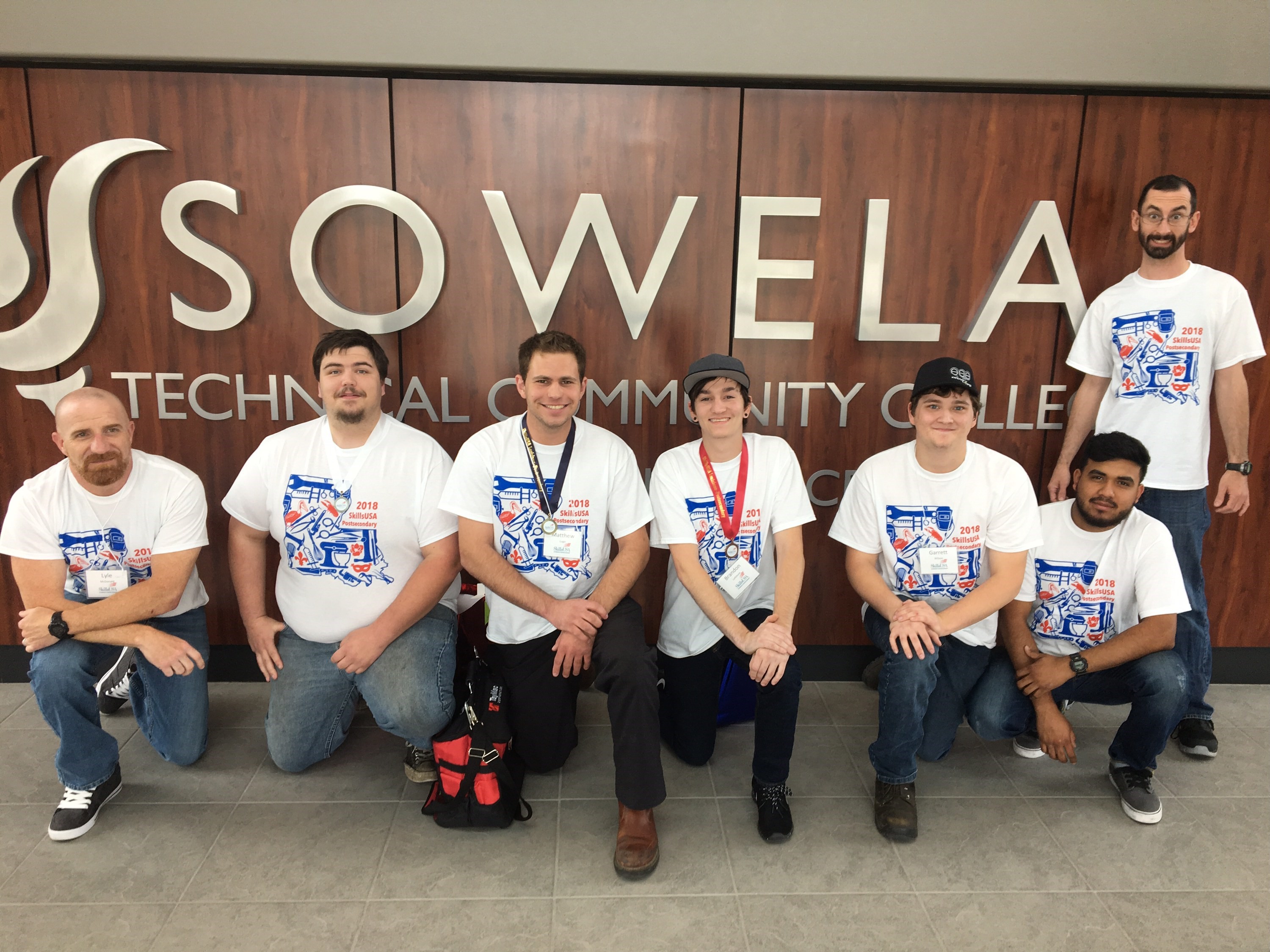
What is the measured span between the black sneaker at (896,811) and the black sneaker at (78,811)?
7.61 ft

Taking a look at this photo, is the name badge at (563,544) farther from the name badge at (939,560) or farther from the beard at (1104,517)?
the beard at (1104,517)

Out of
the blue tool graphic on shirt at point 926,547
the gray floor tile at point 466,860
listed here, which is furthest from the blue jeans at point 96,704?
the blue tool graphic on shirt at point 926,547

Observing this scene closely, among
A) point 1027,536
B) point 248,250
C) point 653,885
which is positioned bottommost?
point 653,885

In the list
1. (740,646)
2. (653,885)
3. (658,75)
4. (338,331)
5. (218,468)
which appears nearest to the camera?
(653,885)


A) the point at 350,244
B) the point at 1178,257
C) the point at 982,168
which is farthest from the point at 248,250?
the point at 1178,257

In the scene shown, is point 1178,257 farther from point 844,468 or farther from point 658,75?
point 658,75

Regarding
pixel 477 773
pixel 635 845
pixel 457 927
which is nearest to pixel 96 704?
pixel 477 773

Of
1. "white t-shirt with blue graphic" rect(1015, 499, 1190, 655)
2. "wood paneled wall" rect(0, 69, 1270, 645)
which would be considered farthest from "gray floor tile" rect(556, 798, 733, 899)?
"wood paneled wall" rect(0, 69, 1270, 645)

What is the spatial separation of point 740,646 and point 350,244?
2063 millimetres

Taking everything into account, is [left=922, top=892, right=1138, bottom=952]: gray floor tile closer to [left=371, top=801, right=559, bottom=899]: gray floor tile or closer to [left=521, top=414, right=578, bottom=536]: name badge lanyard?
[left=371, top=801, right=559, bottom=899]: gray floor tile

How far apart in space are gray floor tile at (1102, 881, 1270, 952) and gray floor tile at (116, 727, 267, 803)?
2565 mm

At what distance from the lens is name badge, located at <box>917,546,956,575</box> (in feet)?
7.88

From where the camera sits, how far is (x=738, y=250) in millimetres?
2920

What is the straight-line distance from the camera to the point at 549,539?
241 centimetres
